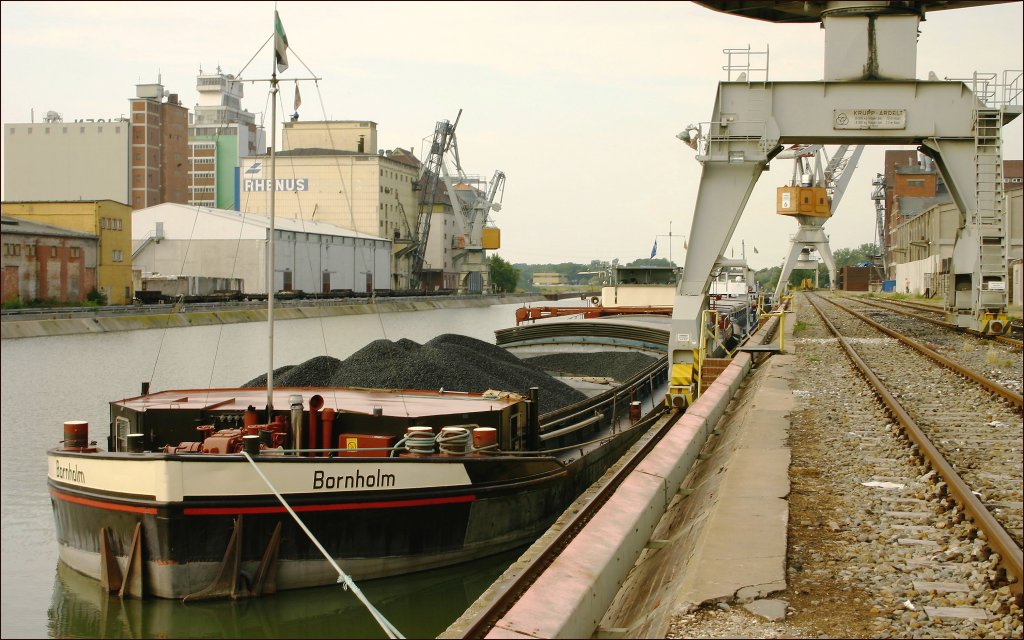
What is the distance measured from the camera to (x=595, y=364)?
76.0 ft

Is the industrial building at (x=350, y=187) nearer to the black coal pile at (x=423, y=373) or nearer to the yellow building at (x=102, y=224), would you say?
the yellow building at (x=102, y=224)

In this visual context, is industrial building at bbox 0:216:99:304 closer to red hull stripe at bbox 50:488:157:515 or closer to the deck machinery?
the deck machinery

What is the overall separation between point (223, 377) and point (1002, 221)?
957 inches

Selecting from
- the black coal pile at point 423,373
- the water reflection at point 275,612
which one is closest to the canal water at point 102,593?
the water reflection at point 275,612

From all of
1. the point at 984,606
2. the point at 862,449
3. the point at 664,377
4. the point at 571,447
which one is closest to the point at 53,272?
the point at 664,377

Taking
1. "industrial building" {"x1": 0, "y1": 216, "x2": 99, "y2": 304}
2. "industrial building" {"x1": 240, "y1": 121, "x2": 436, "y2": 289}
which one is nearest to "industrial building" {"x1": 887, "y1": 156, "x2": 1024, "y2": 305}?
"industrial building" {"x1": 0, "y1": 216, "x2": 99, "y2": 304}

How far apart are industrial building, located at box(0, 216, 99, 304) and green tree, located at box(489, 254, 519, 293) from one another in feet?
302

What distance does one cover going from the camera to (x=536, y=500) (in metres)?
12.6

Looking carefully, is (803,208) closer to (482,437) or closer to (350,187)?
(350,187)

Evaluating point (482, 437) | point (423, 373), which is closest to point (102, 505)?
point (482, 437)

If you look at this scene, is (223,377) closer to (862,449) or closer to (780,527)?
(862,449)

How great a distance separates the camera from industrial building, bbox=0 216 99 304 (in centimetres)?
4678

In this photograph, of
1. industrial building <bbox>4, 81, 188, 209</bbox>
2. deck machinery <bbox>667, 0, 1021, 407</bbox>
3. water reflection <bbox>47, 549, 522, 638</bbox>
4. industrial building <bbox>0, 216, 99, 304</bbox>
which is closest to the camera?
water reflection <bbox>47, 549, 522, 638</bbox>

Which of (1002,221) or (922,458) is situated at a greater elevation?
(1002,221)
